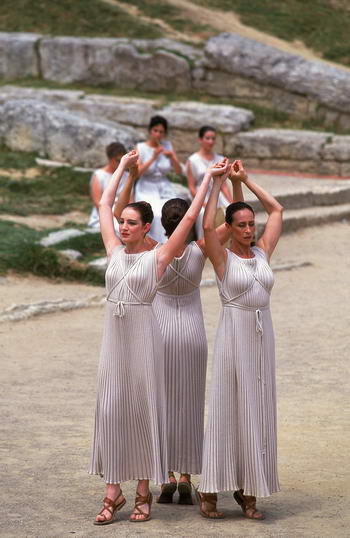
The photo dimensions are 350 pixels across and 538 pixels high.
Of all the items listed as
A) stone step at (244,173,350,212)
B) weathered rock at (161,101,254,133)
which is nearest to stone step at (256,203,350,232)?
stone step at (244,173,350,212)

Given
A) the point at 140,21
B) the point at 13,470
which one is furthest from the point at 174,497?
the point at 140,21

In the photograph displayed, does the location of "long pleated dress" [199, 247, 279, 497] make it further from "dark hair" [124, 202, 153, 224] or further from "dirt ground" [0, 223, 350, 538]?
"dark hair" [124, 202, 153, 224]

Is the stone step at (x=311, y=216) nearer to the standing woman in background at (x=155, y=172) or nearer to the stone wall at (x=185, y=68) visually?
the standing woman in background at (x=155, y=172)

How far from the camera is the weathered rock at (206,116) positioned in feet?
64.3

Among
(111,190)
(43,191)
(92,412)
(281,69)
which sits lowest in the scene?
(92,412)

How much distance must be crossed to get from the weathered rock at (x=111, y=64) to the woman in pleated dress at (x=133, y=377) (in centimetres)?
1595

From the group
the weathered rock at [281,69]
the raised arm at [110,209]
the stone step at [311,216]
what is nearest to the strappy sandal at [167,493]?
the raised arm at [110,209]

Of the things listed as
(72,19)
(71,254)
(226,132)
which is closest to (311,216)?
(226,132)

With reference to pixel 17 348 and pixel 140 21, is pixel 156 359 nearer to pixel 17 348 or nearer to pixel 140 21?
pixel 17 348

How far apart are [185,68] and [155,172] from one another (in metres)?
9.34

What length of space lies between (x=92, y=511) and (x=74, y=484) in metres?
0.54

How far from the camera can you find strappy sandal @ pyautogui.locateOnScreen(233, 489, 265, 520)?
18.6ft

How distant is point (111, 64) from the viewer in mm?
21266

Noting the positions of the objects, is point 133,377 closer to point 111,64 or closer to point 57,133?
point 57,133
